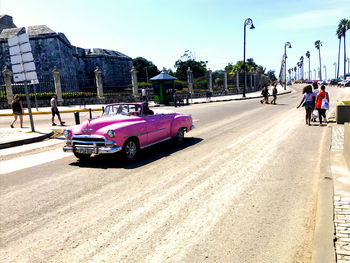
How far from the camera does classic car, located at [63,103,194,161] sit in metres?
6.62

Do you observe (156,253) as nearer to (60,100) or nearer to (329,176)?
(329,176)

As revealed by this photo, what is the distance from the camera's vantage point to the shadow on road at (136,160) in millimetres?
6744

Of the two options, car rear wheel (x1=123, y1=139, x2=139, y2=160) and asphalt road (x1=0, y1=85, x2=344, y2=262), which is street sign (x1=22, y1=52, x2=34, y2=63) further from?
car rear wheel (x1=123, y1=139, x2=139, y2=160)

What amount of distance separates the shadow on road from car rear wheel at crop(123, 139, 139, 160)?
5.8 inches

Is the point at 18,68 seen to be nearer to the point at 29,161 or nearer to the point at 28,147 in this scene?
the point at 28,147

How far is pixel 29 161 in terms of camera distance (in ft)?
25.3

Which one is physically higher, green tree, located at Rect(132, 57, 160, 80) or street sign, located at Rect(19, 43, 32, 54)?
green tree, located at Rect(132, 57, 160, 80)

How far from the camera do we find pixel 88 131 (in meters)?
6.82

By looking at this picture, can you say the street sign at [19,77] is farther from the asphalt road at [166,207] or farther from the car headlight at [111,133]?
the car headlight at [111,133]

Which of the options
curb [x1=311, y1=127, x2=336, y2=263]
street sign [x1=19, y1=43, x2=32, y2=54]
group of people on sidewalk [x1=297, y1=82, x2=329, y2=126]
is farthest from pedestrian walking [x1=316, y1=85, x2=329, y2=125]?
street sign [x1=19, y1=43, x2=32, y2=54]

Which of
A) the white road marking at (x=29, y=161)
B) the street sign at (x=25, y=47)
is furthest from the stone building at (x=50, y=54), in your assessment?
the white road marking at (x=29, y=161)

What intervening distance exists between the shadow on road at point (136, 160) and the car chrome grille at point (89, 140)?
0.57 m

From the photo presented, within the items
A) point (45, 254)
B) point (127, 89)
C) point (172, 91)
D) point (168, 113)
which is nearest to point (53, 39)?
point (127, 89)

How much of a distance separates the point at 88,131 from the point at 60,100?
25376mm
